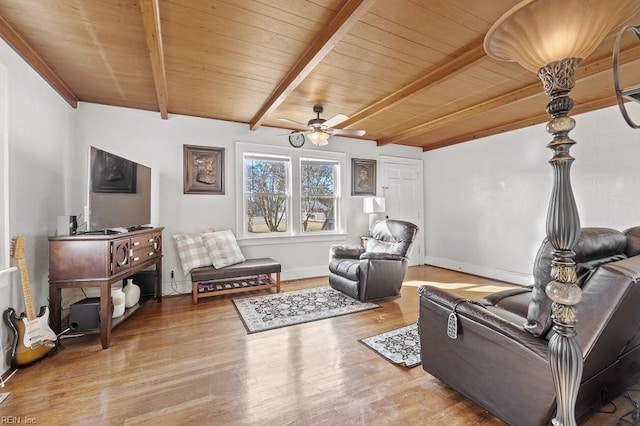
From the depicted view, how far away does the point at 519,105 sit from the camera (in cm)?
372

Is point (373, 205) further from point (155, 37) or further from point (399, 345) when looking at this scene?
point (155, 37)

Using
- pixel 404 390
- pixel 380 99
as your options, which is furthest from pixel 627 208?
pixel 404 390

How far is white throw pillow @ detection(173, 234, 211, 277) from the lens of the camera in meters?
3.69

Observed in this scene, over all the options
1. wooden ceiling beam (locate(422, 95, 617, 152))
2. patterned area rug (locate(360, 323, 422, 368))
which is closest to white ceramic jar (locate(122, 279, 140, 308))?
patterned area rug (locate(360, 323, 422, 368))

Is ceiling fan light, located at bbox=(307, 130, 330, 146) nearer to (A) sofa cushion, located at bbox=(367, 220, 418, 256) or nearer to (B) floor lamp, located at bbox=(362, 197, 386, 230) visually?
(A) sofa cushion, located at bbox=(367, 220, 418, 256)

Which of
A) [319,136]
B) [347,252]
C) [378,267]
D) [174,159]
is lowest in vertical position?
[378,267]

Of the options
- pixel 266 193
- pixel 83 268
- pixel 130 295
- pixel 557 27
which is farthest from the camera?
pixel 266 193

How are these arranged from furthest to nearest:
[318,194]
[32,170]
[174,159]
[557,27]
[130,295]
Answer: [318,194], [174,159], [130,295], [32,170], [557,27]

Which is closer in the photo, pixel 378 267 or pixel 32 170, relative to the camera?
pixel 32 170

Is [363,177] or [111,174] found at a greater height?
[363,177]

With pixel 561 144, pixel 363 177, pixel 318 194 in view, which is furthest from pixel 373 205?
pixel 561 144

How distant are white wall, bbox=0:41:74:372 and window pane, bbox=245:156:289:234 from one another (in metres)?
2.26

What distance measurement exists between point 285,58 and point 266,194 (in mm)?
2439

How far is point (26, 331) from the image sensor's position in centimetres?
211
